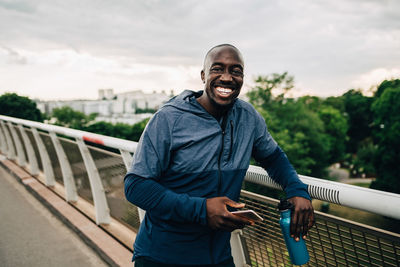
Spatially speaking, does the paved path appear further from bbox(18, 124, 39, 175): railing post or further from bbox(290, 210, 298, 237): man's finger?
bbox(290, 210, 298, 237): man's finger

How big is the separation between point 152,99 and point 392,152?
93456 mm

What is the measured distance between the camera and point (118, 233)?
129 inches

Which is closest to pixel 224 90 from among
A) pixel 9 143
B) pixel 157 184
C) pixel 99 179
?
pixel 157 184

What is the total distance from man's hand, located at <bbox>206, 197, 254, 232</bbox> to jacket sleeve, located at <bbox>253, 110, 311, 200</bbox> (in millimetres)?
382

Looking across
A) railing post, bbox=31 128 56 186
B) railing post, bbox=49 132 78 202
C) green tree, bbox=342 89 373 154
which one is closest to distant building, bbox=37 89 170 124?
green tree, bbox=342 89 373 154

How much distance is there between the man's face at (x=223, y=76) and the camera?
1617 mm

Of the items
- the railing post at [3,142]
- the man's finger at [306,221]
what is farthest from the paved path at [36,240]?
the railing post at [3,142]

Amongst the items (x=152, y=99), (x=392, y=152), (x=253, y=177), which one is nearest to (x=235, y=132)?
(x=253, y=177)

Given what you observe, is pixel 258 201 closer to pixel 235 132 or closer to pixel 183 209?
pixel 235 132

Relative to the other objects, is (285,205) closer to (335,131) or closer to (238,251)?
(238,251)

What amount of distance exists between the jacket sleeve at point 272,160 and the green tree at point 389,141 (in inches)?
1168

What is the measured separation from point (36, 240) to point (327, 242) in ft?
10.3

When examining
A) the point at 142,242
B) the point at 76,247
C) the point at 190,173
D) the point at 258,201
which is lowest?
the point at 76,247

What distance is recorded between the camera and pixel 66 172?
4.17 m
